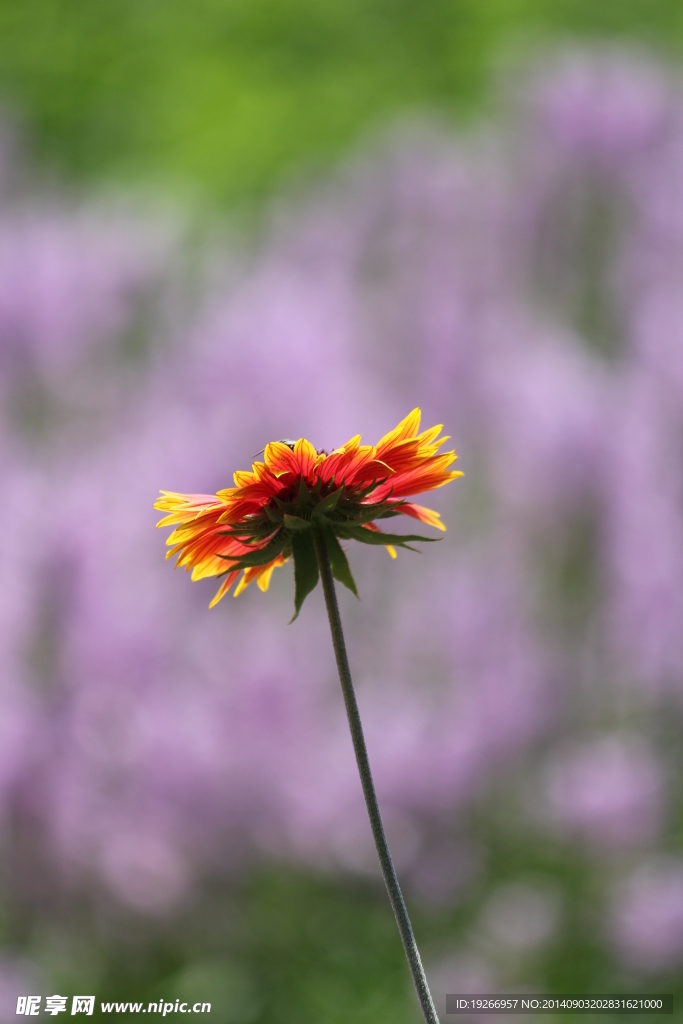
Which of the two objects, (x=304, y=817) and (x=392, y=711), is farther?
(x=392, y=711)

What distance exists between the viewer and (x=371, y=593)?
1512mm

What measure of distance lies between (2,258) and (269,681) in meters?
0.88

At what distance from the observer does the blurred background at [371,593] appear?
3.57ft

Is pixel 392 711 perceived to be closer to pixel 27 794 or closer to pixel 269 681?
pixel 269 681

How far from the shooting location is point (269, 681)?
4.07ft

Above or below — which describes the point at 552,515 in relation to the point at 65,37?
below

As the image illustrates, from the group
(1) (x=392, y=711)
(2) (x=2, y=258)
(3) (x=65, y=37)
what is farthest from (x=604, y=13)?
(1) (x=392, y=711)

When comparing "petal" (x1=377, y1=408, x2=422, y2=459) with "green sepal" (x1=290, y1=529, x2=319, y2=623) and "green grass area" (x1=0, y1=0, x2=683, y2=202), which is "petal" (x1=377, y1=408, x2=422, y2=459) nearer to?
"green sepal" (x1=290, y1=529, x2=319, y2=623)

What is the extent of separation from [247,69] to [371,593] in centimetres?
209

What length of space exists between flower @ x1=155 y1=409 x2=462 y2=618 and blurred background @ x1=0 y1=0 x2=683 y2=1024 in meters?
0.77

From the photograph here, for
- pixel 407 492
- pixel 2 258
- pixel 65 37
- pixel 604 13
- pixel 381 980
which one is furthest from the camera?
pixel 604 13

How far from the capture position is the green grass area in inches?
110

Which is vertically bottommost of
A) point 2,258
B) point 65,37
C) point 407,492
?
point 407,492

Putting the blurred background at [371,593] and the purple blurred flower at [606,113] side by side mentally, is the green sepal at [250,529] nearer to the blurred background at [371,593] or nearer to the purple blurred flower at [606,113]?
the blurred background at [371,593]
